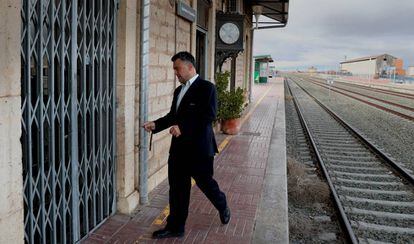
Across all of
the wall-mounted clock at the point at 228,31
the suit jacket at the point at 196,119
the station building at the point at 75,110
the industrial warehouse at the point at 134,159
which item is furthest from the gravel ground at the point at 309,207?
the wall-mounted clock at the point at 228,31

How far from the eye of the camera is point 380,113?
21.0 meters

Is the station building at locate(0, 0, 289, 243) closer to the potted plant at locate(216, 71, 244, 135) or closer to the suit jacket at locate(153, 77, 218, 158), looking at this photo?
the suit jacket at locate(153, 77, 218, 158)

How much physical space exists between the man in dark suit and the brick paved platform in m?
0.33

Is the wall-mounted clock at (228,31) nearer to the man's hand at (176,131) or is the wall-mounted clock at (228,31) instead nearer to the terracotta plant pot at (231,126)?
the terracotta plant pot at (231,126)

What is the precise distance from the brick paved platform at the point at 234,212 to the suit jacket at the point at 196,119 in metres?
0.89

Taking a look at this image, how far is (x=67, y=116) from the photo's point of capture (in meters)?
3.83

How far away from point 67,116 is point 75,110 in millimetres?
87

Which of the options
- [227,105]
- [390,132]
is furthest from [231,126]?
[390,132]

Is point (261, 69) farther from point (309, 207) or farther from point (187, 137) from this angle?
point (187, 137)

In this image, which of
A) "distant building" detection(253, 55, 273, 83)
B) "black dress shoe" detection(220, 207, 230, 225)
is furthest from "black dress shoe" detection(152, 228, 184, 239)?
"distant building" detection(253, 55, 273, 83)

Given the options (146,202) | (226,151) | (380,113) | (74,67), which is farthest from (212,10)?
(380,113)

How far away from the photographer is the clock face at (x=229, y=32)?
11.4 m

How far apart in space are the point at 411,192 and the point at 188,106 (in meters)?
4.76

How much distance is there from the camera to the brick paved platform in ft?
14.5
